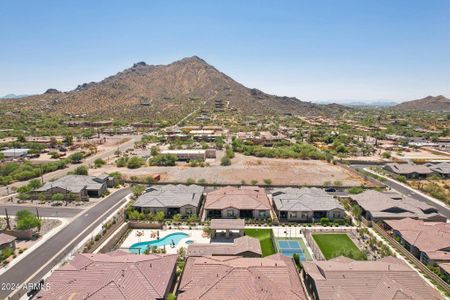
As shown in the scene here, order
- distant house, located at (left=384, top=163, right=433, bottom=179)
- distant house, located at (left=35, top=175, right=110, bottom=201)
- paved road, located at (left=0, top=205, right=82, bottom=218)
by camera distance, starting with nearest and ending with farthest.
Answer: paved road, located at (left=0, top=205, right=82, bottom=218) → distant house, located at (left=35, top=175, right=110, bottom=201) → distant house, located at (left=384, top=163, right=433, bottom=179)

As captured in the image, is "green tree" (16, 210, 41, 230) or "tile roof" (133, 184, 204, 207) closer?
"green tree" (16, 210, 41, 230)

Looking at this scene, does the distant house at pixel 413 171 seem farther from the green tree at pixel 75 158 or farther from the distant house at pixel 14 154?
the distant house at pixel 14 154

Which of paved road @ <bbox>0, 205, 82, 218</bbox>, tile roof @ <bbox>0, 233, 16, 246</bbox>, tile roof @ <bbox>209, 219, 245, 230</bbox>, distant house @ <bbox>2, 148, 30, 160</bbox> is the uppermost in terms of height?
distant house @ <bbox>2, 148, 30, 160</bbox>

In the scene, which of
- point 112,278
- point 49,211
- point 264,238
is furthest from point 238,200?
point 49,211

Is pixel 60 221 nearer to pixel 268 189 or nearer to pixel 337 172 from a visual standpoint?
pixel 268 189

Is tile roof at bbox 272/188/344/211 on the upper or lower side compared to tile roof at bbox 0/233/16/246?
lower

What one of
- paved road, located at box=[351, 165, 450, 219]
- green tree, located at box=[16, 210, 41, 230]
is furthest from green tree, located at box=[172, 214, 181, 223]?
paved road, located at box=[351, 165, 450, 219]

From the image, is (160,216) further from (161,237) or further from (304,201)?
(304,201)

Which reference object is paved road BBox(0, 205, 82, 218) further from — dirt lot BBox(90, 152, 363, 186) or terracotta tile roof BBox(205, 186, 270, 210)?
dirt lot BBox(90, 152, 363, 186)
